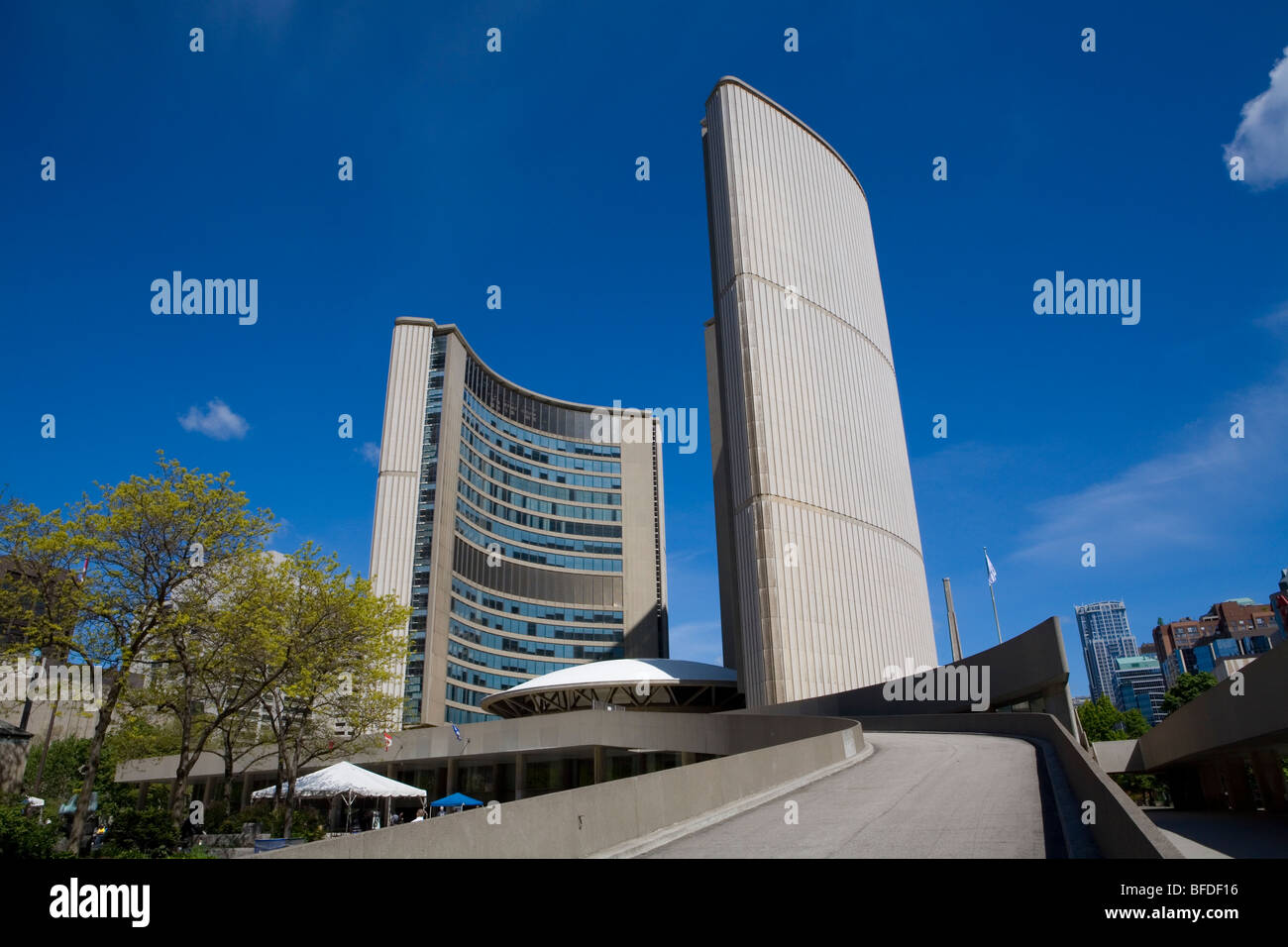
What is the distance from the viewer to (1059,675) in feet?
105

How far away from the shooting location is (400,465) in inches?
3693

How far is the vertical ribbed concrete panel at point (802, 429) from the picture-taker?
189ft

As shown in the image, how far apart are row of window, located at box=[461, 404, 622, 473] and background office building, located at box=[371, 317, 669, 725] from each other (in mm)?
226

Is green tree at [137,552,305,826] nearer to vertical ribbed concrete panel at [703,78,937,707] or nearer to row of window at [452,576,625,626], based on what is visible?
vertical ribbed concrete panel at [703,78,937,707]

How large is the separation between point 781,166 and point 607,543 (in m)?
68.4

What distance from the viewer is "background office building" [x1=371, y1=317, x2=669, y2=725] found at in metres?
91.4

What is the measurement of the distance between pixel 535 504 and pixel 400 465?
28.6 m

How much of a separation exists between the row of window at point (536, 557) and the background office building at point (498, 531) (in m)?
0.21

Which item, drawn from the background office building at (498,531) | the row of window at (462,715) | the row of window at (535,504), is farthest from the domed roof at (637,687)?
the row of window at (535,504)

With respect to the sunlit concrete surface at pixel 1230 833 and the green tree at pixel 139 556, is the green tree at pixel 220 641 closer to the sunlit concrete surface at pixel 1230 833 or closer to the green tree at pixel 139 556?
the green tree at pixel 139 556

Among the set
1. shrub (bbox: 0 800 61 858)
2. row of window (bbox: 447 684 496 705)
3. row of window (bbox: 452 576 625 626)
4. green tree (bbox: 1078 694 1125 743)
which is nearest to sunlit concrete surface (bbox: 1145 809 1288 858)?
shrub (bbox: 0 800 61 858)

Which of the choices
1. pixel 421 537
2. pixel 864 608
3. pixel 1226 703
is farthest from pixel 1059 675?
pixel 421 537

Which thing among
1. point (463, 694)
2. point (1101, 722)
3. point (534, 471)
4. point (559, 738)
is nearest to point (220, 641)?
point (559, 738)
